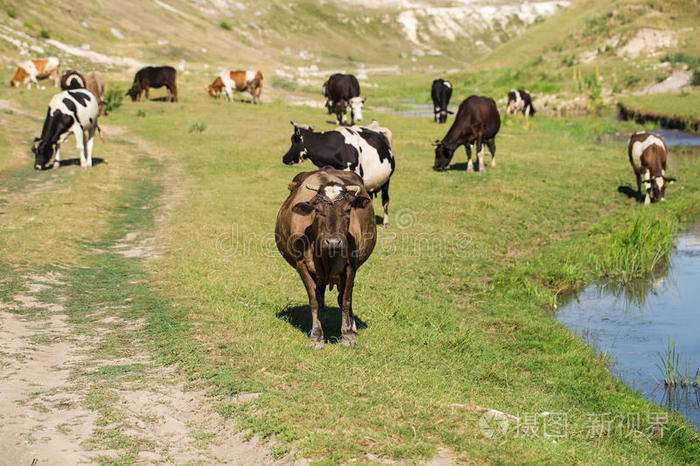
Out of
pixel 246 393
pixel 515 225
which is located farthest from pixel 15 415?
pixel 515 225

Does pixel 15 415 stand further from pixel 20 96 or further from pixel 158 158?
pixel 20 96

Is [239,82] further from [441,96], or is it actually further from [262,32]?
[262,32]

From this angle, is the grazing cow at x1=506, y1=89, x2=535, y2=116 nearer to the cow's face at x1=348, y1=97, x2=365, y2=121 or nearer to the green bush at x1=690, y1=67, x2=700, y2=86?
the green bush at x1=690, y1=67, x2=700, y2=86

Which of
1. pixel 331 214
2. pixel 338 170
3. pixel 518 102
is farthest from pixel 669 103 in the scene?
pixel 331 214

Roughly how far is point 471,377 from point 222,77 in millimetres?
35329

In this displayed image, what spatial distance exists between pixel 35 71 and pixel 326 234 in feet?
122

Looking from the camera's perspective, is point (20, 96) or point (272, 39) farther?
point (272, 39)

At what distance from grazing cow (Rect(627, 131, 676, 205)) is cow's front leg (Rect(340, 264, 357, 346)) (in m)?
13.1

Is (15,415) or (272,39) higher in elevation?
(272,39)

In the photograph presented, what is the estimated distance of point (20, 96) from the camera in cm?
3531

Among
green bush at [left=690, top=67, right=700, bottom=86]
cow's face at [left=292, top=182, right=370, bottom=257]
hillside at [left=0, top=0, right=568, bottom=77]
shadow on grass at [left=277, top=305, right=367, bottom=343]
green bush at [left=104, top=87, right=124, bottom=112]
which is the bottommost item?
shadow on grass at [left=277, top=305, right=367, bottom=343]

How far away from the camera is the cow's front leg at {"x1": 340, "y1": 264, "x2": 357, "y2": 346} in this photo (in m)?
8.51

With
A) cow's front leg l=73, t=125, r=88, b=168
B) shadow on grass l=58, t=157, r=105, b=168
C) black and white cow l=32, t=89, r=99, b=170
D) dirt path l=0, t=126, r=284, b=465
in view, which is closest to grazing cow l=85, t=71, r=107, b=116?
shadow on grass l=58, t=157, r=105, b=168

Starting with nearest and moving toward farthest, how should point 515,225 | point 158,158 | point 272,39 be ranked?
1. point 515,225
2. point 158,158
3. point 272,39
